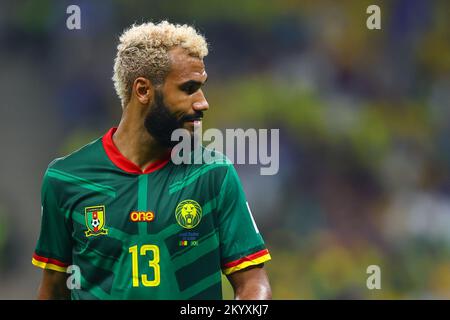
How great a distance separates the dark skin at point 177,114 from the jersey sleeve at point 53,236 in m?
0.05

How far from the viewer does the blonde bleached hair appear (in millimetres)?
3521

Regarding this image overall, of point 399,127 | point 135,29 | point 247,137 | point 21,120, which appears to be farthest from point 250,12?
point 135,29

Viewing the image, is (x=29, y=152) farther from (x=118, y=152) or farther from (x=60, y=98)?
(x=118, y=152)

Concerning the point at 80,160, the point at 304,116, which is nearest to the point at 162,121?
the point at 80,160

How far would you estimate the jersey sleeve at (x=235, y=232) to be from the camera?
3463 millimetres

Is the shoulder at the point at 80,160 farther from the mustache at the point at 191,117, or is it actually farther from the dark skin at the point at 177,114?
the mustache at the point at 191,117

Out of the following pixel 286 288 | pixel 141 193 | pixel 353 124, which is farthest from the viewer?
pixel 353 124

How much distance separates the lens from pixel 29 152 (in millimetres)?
7676

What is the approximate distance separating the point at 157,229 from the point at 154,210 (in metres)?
0.08

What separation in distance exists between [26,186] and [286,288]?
2.42 m

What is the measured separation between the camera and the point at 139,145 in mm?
3623

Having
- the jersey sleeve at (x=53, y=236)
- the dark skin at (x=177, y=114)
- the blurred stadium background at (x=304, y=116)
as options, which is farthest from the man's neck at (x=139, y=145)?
the blurred stadium background at (x=304, y=116)

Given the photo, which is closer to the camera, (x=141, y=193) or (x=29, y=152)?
(x=141, y=193)

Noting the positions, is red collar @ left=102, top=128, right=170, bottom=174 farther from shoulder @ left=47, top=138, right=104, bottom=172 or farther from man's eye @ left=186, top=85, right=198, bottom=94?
man's eye @ left=186, top=85, right=198, bottom=94
